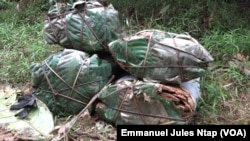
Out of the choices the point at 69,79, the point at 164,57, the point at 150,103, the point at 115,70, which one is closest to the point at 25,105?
the point at 69,79

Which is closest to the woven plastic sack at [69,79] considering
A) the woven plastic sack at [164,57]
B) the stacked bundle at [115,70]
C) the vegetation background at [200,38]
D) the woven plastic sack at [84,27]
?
the stacked bundle at [115,70]

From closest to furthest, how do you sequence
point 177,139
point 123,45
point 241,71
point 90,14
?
point 177,139 → point 123,45 → point 90,14 → point 241,71

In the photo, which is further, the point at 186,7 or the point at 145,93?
the point at 186,7

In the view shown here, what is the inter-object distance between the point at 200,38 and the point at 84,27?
1522 millimetres

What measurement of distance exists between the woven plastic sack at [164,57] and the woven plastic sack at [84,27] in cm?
36

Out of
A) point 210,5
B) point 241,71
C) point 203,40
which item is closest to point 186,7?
point 210,5

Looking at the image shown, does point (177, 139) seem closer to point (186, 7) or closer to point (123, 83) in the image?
point (123, 83)

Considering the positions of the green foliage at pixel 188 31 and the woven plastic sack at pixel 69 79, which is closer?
the woven plastic sack at pixel 69 79

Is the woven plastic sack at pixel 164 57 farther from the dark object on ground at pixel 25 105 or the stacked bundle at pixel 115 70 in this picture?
the dark object on ground at pixel 25 105

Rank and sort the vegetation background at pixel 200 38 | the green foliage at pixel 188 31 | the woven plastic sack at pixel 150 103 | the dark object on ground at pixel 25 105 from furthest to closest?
1. the green foliage at pixel 188 31
2. the vegetation background at pixel 200 38
3. the dark object on ground at pixel 25 105
4. the woven plastic sack at pixel 150 103

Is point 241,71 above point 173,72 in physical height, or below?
below

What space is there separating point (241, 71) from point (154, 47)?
3.87 feet

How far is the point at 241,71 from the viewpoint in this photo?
3.60 meters

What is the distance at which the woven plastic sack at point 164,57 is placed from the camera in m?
2.78
